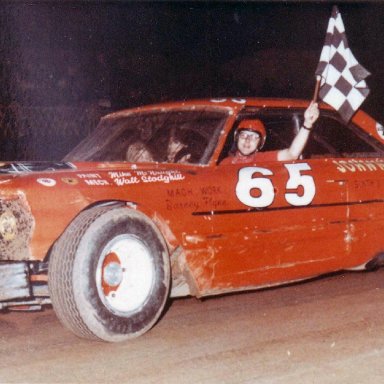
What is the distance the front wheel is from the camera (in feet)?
11.4

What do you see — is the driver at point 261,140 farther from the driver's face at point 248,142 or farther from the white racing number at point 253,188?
the white racing number at point 253,188

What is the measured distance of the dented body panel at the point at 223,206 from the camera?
3.52 m

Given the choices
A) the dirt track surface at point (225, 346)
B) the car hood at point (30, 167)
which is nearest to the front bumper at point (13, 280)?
the dirt track surface at point (225, 346)

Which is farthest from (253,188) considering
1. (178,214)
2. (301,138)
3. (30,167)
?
(30,167)

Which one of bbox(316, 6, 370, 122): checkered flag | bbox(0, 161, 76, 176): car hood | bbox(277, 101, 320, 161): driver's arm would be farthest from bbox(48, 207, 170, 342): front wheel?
bbox(316, 6, 370, 122): checkered flag

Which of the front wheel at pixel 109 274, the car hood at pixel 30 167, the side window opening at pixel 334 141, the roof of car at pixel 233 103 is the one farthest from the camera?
the side window opening at pixel 334 141

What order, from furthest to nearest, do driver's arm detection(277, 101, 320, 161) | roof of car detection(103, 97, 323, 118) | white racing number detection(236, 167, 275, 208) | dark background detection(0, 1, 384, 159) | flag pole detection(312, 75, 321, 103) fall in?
dark background detection(0, 1, 384, 159) < flag pole detection(312, 75, 321, 103) < driver's arm detection(277, 101, 320, 161) < roof of car detection(103, 97, 323, 118) < white racing number detection(236, 167, 275, 208)

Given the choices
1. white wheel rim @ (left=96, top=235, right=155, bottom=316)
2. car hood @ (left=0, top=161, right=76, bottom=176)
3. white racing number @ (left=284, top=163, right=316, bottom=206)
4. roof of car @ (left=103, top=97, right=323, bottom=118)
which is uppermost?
roof of car @ (left=103, top=97, right=323, bottom=118)

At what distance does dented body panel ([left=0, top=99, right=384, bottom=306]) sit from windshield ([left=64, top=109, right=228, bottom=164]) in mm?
26

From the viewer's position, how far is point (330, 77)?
5.23 m

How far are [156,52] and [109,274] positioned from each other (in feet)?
49.1

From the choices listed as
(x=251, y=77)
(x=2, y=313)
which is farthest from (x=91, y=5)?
(x=2, y=313)

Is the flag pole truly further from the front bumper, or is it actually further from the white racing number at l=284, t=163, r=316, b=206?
the front bumper

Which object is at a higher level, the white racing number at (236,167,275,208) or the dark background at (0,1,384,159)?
the dark background at (0,1,384,159)
